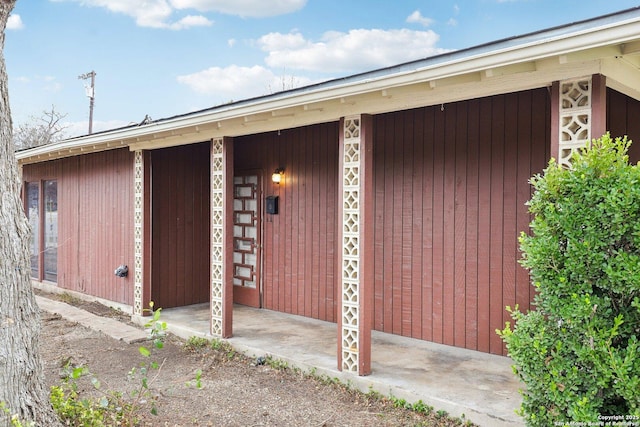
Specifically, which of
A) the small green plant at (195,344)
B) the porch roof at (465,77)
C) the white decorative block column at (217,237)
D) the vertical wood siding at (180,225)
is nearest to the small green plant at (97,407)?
the small green plant at (195,344)

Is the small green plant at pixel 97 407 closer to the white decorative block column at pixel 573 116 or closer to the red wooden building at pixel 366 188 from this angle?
the red wooden building at pixel 366 188

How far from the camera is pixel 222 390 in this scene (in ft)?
13.5

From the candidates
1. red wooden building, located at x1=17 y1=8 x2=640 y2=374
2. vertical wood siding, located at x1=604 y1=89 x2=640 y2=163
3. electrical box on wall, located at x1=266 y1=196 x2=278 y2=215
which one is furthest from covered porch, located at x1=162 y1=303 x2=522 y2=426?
vertical wood siding, located at x1=604 y1=89 x2=640 y2=163

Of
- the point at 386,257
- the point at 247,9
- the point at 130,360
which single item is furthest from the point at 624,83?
the point at 247,9

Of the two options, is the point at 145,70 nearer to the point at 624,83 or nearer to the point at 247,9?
the point at 247,9

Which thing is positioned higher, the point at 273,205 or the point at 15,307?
the point at 273,205

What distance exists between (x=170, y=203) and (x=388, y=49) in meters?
19.2

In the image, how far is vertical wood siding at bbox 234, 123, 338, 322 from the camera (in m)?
5.89

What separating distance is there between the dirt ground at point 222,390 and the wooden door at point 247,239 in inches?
59.7

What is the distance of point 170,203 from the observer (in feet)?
23.0

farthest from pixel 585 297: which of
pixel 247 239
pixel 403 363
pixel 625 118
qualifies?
pixel 247 239

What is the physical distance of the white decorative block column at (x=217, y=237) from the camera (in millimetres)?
5348

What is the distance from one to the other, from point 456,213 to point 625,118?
62.6 inches

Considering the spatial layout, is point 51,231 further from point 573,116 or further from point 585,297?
point 585,297
